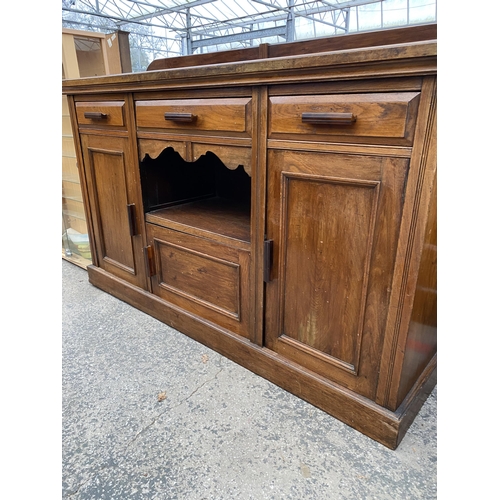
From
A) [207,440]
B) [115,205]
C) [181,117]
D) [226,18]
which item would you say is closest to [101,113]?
Answer: [115,205]

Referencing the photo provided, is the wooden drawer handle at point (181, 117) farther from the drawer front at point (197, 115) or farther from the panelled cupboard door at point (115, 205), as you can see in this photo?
the panelled cupboard door at point (115, 205)

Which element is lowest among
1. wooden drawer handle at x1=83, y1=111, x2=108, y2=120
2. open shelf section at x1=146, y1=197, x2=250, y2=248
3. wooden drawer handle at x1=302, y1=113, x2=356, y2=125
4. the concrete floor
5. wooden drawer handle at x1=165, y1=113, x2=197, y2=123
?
the concrete floor

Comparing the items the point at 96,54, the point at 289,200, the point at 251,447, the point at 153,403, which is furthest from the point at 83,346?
the point at 96,54

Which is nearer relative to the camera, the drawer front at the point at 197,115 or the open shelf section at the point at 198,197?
the drawer front at the point at 197,115

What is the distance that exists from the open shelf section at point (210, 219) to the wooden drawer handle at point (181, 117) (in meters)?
0.44

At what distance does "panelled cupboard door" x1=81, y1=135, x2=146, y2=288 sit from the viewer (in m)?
1.67

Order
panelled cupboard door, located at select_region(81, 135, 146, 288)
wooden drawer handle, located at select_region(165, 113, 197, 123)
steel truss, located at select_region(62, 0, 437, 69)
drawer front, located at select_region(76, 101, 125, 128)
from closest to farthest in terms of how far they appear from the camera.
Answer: wooden drawer handle, located at select_region(165, 113, 197, 123) < drawer front, located at select_region(76, 101, 125, 128) < panelled cupboard door, located at select_region(81, 135, 146, 288) < steel truss, located at select_region(62, 0, 437, 69)

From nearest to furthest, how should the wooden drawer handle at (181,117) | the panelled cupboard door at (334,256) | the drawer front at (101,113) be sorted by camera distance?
the panelled cupboard door at (334,256) → the wooden drawer handle at (181,117) → the drawer front at (101,113)

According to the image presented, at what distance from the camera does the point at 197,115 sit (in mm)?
1257

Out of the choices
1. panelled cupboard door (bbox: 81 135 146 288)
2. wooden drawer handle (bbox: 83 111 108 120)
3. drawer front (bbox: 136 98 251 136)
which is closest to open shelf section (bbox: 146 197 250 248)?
panelled cupboard door (bbox: 81 135 146 288)

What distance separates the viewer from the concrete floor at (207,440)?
3.18 ft

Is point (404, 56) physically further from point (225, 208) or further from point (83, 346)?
point (83, 346)

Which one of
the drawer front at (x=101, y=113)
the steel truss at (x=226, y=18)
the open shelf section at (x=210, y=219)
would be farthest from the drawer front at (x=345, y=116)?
the steel truss at (x=226, y=18)

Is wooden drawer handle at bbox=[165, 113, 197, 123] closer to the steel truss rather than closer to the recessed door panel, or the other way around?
the recessed door panel
